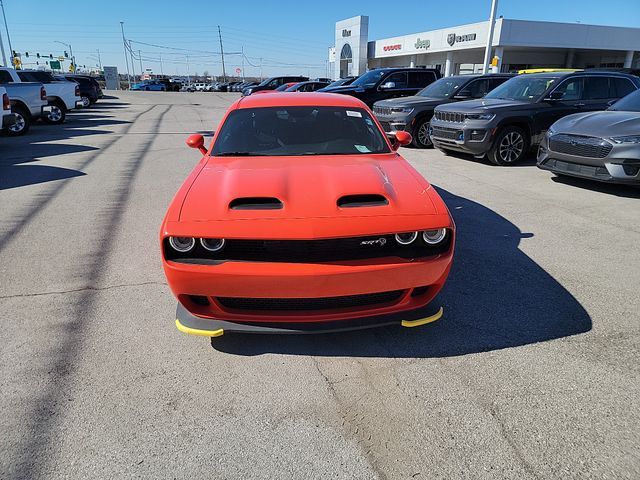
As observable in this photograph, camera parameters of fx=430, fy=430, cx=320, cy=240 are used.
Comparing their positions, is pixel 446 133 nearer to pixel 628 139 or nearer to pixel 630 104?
pixel 630 104

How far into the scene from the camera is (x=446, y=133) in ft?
29.9

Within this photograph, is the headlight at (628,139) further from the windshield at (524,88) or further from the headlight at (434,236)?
the headlight at (434,236)

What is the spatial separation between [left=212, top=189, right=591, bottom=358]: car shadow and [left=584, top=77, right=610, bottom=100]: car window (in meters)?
7.05

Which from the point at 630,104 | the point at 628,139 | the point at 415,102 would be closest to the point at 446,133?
the point at 415,102

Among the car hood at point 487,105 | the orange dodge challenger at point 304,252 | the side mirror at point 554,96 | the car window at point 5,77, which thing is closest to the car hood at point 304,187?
the orange dodge challenger at point 304,252

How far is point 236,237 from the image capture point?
2393 millimetres

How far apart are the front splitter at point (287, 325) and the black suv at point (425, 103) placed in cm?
844

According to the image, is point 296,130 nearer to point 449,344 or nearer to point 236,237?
point 236,237

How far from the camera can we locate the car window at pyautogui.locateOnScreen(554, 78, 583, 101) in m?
8.86

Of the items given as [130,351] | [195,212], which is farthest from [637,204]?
[130,351]

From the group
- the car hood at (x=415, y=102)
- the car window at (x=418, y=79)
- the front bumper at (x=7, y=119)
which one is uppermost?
the car window at (x=418, y=79)

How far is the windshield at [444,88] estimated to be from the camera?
11.1 metres

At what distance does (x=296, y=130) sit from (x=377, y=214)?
5.61 ft

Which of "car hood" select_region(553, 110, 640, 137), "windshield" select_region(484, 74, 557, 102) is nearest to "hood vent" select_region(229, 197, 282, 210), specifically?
"car hood" select_region(553, 110, 640, 137)
